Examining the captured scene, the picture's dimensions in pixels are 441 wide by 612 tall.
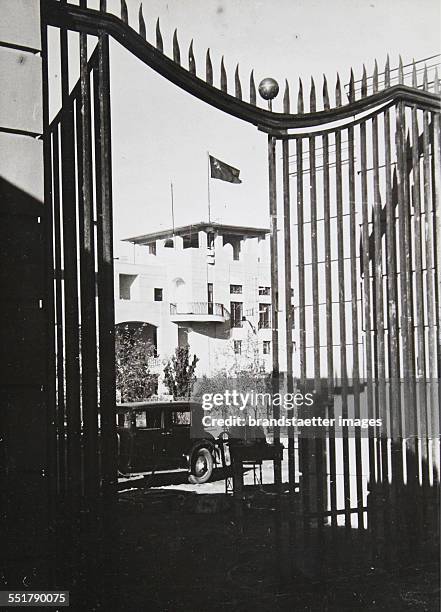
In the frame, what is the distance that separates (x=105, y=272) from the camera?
3.86 metres

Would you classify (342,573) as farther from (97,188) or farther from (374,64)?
(374,64)

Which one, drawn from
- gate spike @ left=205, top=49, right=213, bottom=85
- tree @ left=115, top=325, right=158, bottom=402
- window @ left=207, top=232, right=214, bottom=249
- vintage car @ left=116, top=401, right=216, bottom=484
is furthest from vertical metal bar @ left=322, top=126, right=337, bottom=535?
vintage car @ left=116, top=401, right=216, bottom=484

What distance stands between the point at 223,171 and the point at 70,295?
211 cm

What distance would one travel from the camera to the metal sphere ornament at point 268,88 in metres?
4.53

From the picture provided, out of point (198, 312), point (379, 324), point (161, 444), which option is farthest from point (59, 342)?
point (161, 444)

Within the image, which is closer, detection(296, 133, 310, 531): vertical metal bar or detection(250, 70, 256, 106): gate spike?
detection(250, 70, 256, 106): gate spike

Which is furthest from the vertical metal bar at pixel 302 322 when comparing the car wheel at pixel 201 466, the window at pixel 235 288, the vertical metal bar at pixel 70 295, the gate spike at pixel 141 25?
the car wheel at pixel 201 466

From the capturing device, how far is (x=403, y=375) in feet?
16.9

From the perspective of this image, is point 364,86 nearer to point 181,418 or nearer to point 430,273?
point 430,273

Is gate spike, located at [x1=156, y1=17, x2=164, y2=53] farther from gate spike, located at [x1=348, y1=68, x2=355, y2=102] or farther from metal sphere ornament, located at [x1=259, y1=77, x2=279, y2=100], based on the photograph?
gate spike, located at [x1=348, y1=68, x2=355, y2=102]

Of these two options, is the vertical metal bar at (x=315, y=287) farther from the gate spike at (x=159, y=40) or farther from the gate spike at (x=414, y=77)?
the gate spike at (x=159, y=40)

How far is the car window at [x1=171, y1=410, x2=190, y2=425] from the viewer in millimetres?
9461

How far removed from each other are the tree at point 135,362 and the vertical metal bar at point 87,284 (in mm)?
2576

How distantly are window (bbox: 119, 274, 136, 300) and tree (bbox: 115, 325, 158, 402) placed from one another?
0.30 metres
